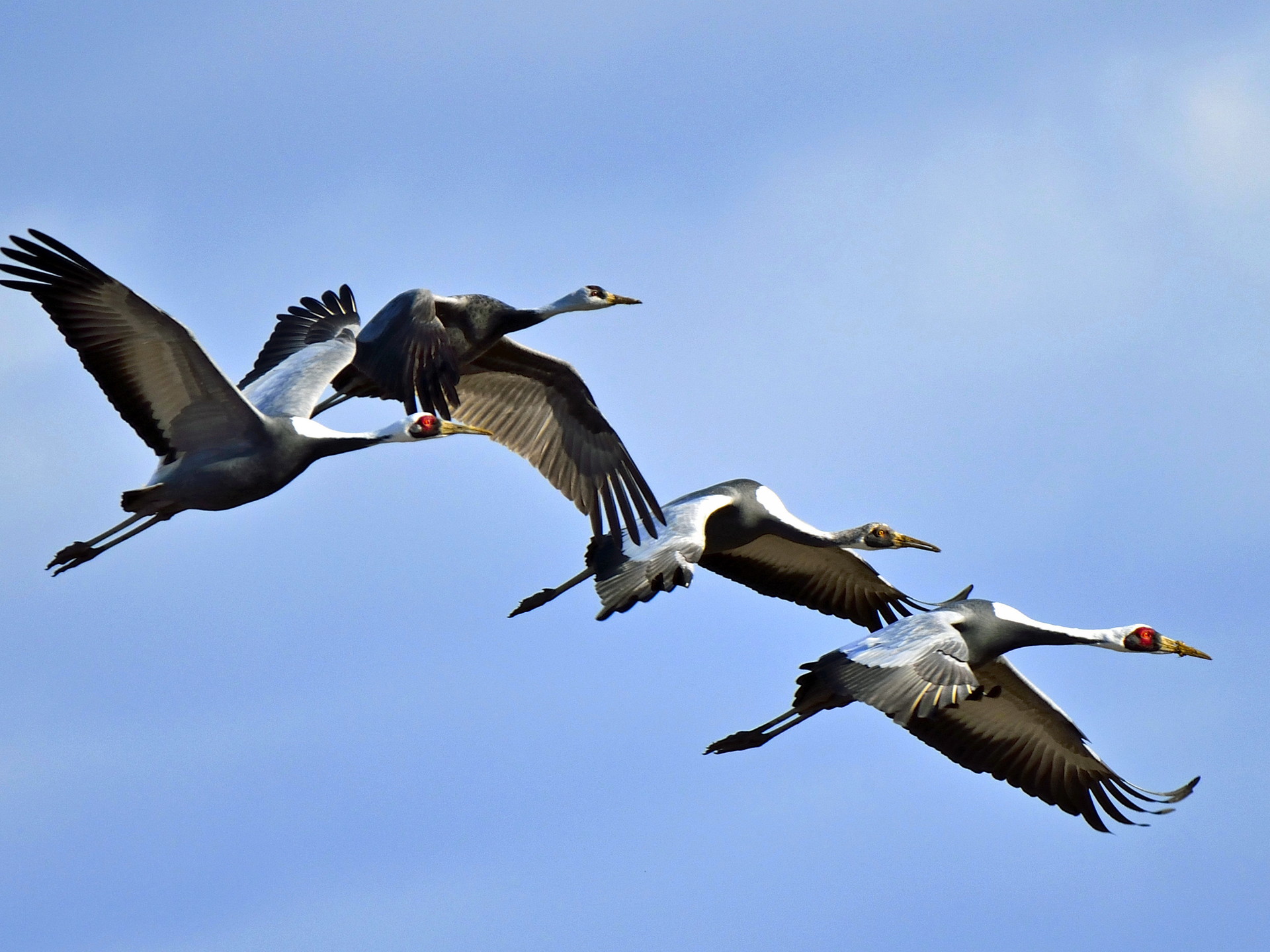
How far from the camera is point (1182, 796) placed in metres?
17.4

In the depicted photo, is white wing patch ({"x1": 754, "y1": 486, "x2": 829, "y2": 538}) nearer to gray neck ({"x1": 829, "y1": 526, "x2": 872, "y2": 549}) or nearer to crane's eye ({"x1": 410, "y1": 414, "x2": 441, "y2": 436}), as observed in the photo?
gray neck ({"x1": 829, "y1": 526, "x2": 872, "y2": 549})

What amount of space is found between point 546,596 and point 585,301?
126 inches

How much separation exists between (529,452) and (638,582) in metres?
2.96

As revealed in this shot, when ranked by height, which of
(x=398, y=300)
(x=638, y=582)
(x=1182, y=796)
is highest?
(x=398, y=300)

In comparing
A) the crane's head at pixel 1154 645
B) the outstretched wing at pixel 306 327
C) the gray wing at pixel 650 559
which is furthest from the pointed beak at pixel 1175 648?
the outstretched wing at pixel 306 327

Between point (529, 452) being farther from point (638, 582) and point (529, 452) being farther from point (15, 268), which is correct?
point (15, 268)

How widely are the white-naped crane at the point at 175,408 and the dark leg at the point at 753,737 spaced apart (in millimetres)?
3887

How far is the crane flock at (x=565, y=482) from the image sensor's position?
15617mm

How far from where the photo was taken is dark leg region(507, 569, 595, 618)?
18.5 meters

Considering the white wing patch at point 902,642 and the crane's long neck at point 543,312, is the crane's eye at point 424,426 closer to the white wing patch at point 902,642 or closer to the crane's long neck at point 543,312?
the crane's long neck at point 543,312

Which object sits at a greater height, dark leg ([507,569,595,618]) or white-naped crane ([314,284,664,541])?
white-naped crane ([314,284,664,541])

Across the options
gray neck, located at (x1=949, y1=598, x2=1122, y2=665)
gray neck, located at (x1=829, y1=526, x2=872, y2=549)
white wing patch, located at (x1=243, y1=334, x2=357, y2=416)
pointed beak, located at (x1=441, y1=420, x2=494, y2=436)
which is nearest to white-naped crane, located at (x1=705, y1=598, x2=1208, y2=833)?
gray neck, located at (x1=949, y1=598, x2=1122, y2=665)

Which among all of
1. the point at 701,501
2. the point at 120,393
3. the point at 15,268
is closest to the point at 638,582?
the point at 701,501

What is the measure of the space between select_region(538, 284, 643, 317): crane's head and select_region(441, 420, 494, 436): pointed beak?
2585mm
